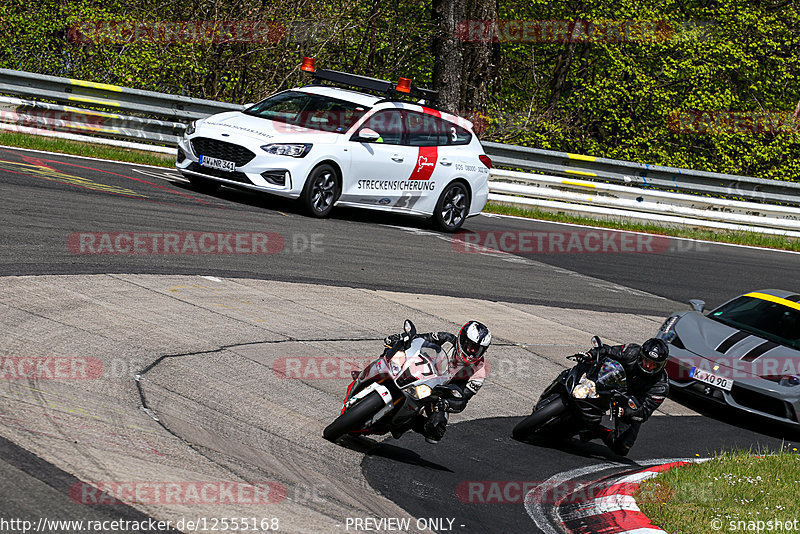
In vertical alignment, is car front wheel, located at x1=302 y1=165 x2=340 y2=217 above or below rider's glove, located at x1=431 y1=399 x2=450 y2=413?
above

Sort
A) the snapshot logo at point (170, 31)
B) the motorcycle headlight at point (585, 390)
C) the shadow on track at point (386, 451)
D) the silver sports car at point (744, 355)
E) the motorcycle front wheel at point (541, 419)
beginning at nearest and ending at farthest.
Result: the shadow on track at point (386, 451) → the motorcycle headlight at point (585, 390) → the motorcycle front wheel at point (541, 419) → the silver sports car at point (744, 355) → the snapshot logo at point (170, 31)

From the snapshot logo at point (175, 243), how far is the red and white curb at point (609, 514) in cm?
593

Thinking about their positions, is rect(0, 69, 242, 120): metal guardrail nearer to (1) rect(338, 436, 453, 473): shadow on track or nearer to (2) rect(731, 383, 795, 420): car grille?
(2) rect(731, 383, 795, 420): car grille

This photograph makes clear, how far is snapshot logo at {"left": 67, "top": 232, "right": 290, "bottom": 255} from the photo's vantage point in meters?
10.9

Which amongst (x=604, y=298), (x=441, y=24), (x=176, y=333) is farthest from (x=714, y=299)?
(x=441, y=24)

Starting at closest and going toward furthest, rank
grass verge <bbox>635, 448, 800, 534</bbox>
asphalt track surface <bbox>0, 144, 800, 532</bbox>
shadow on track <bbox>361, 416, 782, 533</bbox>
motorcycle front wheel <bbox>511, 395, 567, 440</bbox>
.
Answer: shadow on track <bbox>361, 416, 782, 533</bbox> → grass verge <bbox>635, 448, 800, 534</bbox> → asphalt track surface <bbox>0, 144, 800, 532</bbox> → motorcycle front wheel <bbox>511, 395, 567, 440</bbox>

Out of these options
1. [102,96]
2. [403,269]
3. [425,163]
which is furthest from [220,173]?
[102,96]

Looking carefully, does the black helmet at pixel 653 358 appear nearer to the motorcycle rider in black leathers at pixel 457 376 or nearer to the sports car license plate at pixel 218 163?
the motorcycle rider in black leathers at pixel 457 376

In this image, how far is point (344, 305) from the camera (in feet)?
36.3

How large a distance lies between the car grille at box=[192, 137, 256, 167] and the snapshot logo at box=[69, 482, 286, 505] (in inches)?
353

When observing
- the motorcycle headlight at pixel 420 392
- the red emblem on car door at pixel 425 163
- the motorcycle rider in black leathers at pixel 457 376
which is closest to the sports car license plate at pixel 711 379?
the motorcycle rider in black leathers at pixel 457 376

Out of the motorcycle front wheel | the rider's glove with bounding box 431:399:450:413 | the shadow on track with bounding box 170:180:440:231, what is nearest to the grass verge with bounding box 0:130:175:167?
the shadow on track with bounding box 170:180:440:231

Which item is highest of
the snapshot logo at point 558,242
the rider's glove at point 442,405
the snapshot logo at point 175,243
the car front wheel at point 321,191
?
the car front wheel at point 321,191

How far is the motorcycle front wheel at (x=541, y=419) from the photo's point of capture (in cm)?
825
